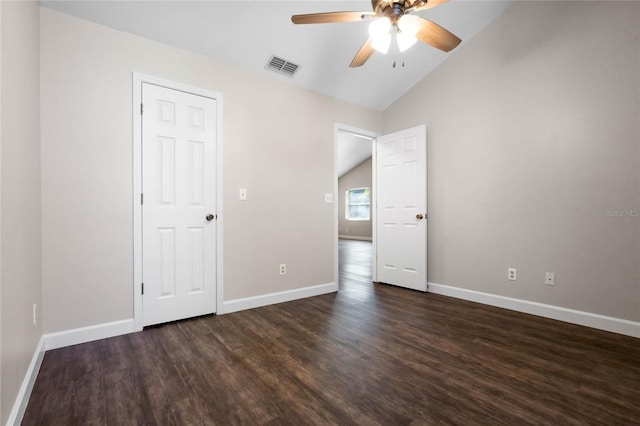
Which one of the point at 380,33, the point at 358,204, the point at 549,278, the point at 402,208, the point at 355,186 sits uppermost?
the point at 380,33

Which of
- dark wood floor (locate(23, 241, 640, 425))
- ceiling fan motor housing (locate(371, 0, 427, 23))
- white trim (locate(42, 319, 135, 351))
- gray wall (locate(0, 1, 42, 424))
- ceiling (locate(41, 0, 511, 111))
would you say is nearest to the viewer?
gray wall (locate(0, 1, 42, 424))

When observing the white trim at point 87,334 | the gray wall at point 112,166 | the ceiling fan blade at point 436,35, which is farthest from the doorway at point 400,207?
the white trim at point 87,334

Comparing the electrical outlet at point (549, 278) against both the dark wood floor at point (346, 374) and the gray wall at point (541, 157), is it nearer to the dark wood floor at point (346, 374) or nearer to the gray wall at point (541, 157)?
the gray wall at point (541, 157)

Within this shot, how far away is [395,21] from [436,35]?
352 millimetres

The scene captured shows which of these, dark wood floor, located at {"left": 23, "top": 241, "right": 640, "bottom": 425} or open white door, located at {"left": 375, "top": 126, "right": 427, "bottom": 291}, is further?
open white door, located at {"left": 375, "top": 126, "right": 427, "bottom": 291}

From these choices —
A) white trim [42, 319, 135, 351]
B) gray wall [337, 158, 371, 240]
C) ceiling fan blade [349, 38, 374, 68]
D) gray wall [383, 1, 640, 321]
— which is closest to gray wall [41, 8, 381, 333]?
white trim [42, 319, 135, 351]

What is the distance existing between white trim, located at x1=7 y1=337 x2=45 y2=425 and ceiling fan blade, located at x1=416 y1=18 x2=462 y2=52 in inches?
118

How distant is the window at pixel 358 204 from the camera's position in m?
10.4

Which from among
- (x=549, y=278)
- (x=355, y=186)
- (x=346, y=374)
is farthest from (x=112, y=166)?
(x=355, y=186)

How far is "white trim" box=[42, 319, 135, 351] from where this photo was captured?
81.6 inches

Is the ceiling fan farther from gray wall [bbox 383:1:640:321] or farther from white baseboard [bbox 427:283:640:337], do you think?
white baseboard [bbox 427:283:640:337]

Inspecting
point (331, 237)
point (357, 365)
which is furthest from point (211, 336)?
point (331, 237)

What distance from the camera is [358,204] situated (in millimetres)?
10781

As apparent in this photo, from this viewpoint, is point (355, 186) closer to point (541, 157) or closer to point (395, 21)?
point (541, 157)
